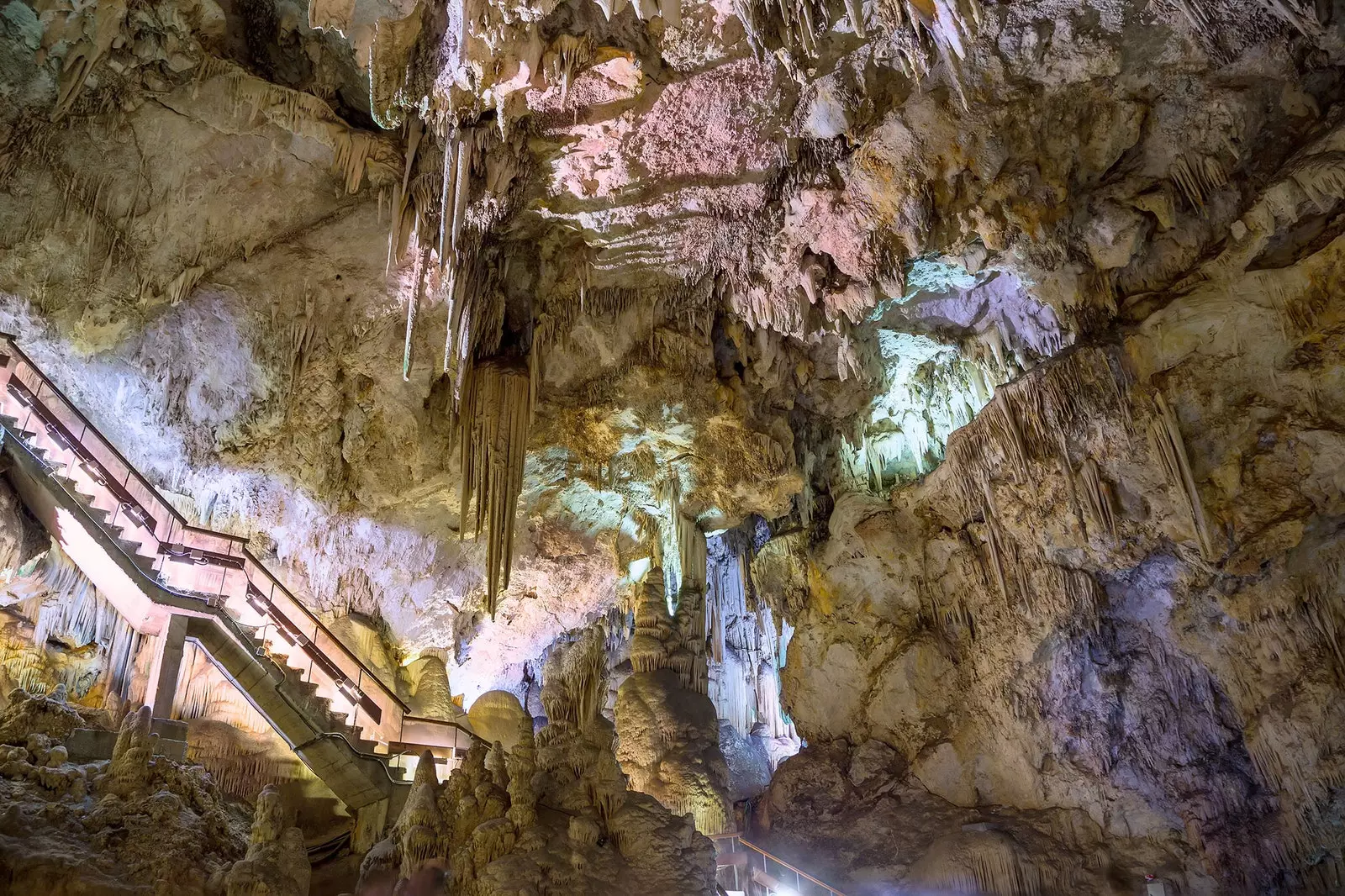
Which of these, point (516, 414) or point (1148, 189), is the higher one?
point (1148, 189)

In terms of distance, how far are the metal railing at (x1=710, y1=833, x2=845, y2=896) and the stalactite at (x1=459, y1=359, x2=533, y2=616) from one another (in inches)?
154

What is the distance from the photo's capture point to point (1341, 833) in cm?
839

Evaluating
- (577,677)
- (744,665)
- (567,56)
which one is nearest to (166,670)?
(577,677)

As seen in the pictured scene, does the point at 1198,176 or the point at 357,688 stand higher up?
the point at 1198,176

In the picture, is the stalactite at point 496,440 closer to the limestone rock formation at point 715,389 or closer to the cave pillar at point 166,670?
the limestone rock formation at point 715,389

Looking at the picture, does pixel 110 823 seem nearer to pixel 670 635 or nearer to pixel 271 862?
pixel 271 862

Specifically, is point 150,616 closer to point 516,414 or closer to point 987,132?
point 516,414

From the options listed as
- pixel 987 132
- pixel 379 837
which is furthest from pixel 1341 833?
pixel 379 837

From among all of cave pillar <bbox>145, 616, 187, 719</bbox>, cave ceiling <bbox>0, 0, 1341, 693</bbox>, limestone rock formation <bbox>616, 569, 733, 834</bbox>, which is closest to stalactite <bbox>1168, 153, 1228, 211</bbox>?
cave ceiling <bbox>0, 0, 1341, 693</bbox>

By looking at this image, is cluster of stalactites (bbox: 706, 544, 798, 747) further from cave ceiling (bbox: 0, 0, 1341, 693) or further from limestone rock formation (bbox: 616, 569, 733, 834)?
cave ceiling (bbox: 0, 0, 1341, 693)

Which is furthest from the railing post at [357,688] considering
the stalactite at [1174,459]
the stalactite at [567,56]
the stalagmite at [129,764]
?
the stalactite at [1174,459]

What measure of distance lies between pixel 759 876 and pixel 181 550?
709 centimetres

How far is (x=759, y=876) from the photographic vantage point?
9.21 metres

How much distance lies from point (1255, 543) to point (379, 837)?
901cm
